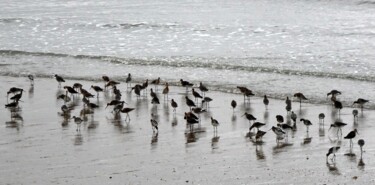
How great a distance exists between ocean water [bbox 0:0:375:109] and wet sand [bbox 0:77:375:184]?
299cm

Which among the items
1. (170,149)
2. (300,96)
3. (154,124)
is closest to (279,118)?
(300,96)

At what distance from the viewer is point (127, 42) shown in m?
29.6

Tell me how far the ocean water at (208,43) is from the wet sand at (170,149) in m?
2.99

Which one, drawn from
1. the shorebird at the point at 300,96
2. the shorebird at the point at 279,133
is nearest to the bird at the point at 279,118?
the shorebird at the point at 279,133

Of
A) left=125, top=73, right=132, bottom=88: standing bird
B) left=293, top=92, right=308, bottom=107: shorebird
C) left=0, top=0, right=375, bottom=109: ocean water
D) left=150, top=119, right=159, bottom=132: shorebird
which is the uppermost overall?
left=0, top=0, right=375, bottom=109: ocean water

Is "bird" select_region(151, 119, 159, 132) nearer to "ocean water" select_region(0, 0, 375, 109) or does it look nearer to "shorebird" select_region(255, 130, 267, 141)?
"shorebird" select_region(255, 130, 267, 141)

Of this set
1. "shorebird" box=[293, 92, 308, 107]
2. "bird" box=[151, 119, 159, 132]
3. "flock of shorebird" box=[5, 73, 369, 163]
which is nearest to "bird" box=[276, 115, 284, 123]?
"flock of shorebird" box=[5, 73, 369, 163]

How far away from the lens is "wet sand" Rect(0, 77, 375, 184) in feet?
39.4

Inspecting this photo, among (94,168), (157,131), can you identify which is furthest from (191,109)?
(94,168)

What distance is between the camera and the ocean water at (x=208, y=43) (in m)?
21.2

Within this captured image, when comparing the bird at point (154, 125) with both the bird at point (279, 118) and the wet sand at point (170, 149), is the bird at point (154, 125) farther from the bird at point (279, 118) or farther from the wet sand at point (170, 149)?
the bird at point (279, 118)

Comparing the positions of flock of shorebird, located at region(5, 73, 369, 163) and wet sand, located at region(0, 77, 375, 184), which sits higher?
flock of shorebird, located at region(5, 73, 369, 163)

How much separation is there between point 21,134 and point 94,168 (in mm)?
2999

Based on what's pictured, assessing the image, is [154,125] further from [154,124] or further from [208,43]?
[208,43]
